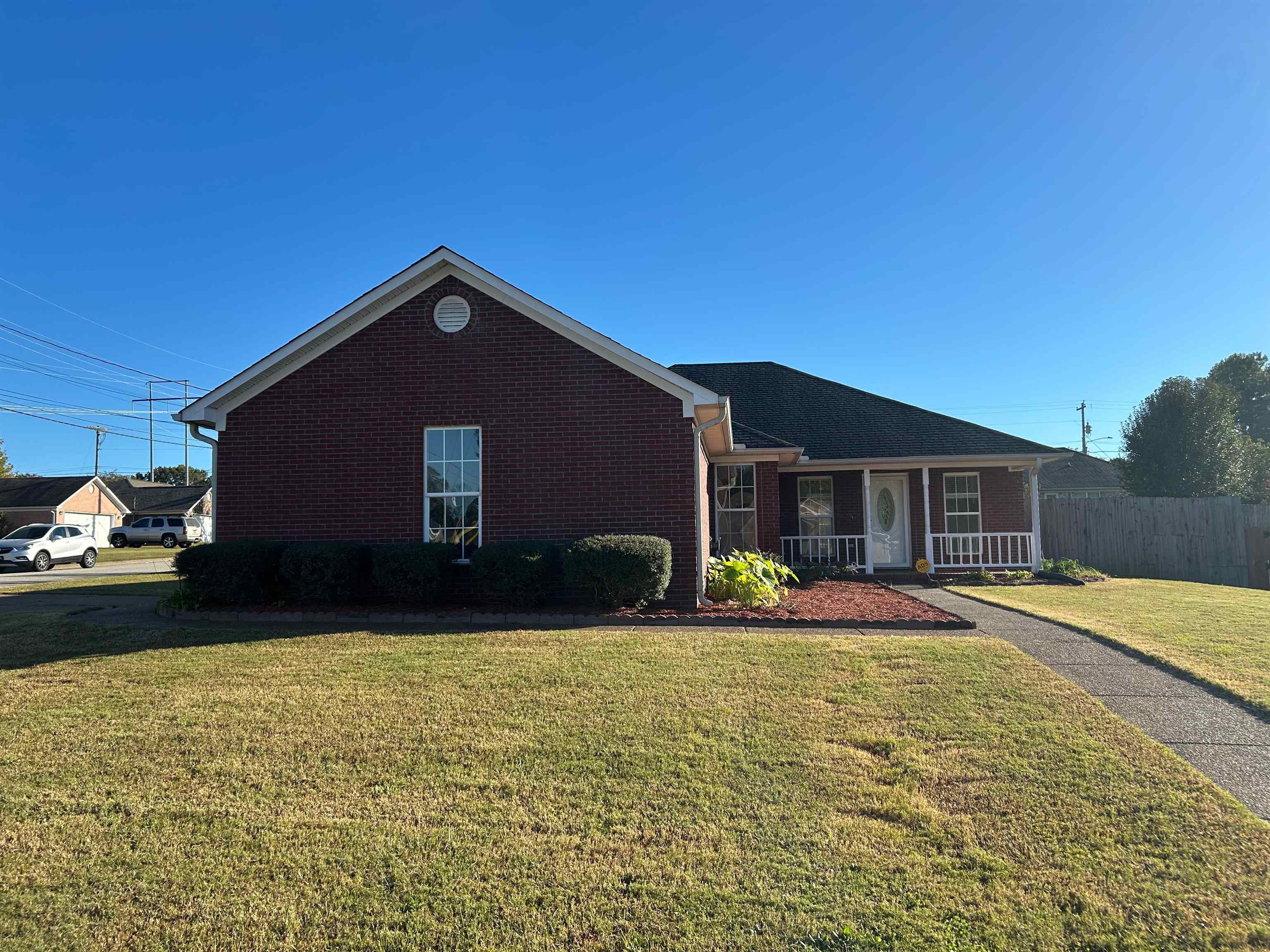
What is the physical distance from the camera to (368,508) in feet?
35.8

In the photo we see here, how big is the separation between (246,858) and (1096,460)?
4317 cm

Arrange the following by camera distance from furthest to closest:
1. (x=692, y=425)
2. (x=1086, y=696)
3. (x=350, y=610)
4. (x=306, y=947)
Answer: (x=692, y=425), (x=350, y=610), (x=1086, y=696), (x=306, y=947)

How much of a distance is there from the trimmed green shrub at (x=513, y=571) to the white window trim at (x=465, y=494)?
2.79 feet

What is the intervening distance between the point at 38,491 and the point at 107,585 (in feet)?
133

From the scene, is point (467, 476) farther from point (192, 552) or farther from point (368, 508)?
point (192, 552)

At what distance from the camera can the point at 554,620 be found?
9.38 m

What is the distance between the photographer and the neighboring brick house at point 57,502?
149ft

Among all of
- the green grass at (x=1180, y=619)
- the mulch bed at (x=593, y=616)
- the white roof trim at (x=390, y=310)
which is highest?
the white roof trim at (x=390, y=310)

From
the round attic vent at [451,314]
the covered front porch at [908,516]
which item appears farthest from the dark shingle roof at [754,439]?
the round attic vent at [451,314]

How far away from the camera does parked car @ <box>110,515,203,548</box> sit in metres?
45.4

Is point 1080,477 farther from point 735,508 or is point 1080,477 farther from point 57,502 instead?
point 57,502

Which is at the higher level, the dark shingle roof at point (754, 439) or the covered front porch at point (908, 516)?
the dark shingle roof at point (754, 439)

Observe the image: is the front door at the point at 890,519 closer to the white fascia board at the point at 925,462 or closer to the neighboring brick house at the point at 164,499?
the white fascia board at the point at 925,462

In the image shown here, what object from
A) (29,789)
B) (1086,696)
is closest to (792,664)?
(1086,696)
